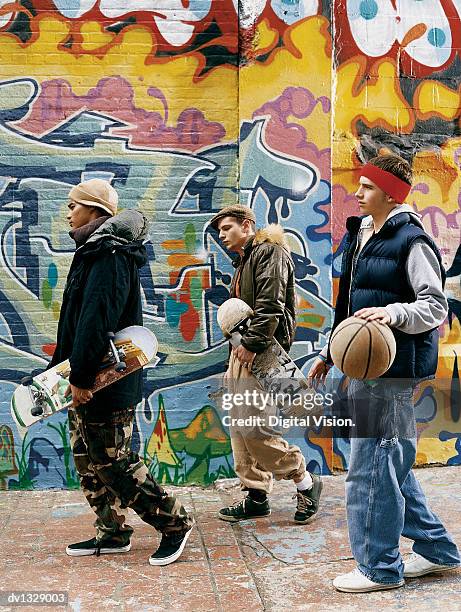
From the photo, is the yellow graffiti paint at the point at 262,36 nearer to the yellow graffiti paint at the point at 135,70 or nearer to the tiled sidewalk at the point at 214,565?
the yellow graffiti paint at the point at 135,70

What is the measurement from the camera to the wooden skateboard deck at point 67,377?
4449 mm

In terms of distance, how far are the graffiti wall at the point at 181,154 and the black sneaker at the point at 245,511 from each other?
0.82 metres

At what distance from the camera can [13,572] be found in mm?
4480

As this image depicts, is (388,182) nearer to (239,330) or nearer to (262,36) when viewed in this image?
(239,330)

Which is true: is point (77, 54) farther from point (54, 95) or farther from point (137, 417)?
point (137, 417)

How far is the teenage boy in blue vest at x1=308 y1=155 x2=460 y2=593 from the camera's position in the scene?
401 cm

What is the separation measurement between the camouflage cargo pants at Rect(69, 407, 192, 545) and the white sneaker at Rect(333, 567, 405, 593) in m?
0.95

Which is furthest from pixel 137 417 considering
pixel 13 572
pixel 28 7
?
pixel 28 7

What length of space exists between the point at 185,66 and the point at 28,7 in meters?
1.16

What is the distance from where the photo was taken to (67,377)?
455cm

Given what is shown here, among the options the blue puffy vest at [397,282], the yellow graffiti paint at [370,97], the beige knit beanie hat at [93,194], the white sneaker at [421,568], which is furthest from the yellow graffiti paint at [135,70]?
the white sneaker at [421,568]

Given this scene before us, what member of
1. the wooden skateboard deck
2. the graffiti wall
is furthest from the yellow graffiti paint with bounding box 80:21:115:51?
the wooden skateboard deck

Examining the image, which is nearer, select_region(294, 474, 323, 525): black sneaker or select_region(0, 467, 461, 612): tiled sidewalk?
select_region(0, 467, 461, 612): tiled sidewalk

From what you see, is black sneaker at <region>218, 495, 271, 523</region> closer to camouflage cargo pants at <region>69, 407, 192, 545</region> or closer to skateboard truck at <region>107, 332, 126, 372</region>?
camouflage cargo pants at <region>69, 407, 192, 545</region>
